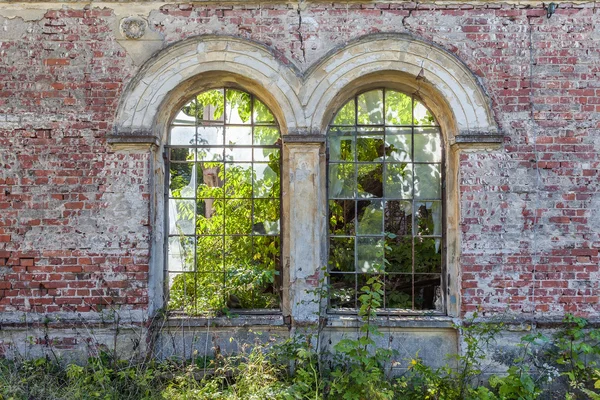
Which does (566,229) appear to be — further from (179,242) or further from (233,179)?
(179,242)

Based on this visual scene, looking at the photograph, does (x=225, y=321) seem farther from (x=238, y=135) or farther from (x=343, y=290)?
(x=238, y=135)

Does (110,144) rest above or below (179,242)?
above

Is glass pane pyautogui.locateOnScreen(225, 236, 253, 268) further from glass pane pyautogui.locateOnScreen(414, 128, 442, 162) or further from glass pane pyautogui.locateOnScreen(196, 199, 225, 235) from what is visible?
glass pane pyautogui.locateOnScreen(414, 128, 442, 162)

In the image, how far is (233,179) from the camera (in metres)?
5.36

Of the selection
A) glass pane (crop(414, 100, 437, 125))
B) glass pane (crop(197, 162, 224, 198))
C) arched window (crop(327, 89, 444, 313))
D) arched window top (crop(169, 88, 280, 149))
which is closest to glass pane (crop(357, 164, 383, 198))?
arched window (crop(327, 89, 444, 313))

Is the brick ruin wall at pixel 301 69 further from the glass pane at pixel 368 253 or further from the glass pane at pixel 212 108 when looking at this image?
the glass pane at pixel 368 253

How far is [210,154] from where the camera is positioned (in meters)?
5.37

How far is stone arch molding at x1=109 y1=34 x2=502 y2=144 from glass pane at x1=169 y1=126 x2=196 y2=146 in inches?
12.4

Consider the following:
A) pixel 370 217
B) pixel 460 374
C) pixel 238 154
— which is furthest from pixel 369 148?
pixel 460 374

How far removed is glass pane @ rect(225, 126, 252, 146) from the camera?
Result: 212 inches

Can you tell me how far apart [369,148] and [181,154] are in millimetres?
1977

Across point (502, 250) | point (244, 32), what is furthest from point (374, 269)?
point (244, 32)

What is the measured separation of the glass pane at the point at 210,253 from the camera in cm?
534

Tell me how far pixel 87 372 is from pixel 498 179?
4307mm
